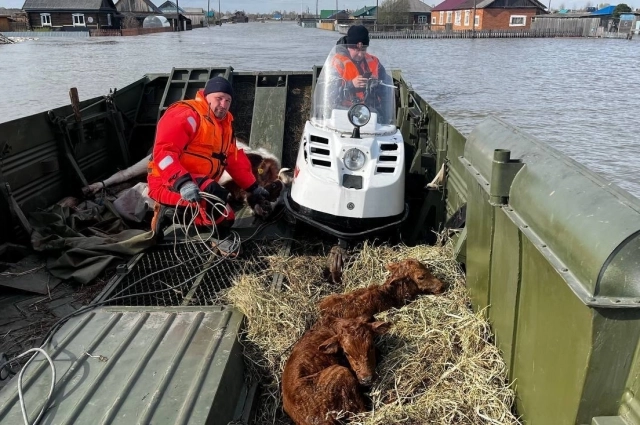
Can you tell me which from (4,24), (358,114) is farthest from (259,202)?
(4,24)

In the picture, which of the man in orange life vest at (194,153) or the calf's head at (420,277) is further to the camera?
the man in orange life vest at (194,153)

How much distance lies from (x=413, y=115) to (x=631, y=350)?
17.1 ft

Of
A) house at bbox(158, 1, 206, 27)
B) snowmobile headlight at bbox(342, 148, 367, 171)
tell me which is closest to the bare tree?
house at bbox(158, 1, 206, 27)

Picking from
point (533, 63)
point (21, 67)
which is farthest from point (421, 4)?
point (21, 67)

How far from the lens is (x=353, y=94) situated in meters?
5.48

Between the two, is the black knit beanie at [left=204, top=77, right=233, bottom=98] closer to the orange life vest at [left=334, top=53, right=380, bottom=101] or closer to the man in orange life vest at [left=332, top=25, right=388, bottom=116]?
the man in orange life vest at [left=332, top=25, right=388, bottom=116]

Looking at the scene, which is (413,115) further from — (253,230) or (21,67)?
(21,67)

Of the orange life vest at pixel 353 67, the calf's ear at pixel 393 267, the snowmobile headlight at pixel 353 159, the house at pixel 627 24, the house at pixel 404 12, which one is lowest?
the calf's ear at pixel 393 267

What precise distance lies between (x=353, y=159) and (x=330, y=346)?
6.75ft

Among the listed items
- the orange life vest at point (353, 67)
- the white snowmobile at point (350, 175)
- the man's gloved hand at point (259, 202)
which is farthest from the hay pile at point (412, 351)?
the orange life vest at point (353, 67)

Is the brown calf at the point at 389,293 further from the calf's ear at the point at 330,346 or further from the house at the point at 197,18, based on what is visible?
the house at the point at 197,18

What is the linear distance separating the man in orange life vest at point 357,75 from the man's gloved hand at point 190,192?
1.74m

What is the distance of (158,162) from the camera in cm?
479

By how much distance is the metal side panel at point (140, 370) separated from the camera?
2756 millimetres
